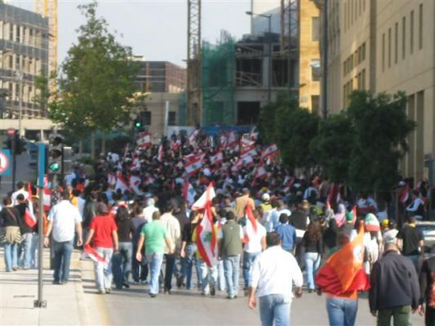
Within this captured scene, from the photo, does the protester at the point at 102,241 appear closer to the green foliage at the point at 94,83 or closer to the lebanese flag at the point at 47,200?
the lebanese flag at the point at 47,200

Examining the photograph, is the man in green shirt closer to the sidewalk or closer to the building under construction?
the sidewalk

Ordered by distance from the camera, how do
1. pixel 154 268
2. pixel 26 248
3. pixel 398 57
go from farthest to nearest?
pixel 398 57 < pixel 26 248 < pixel 154 268

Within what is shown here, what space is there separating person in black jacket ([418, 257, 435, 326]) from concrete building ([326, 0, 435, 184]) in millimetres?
25180

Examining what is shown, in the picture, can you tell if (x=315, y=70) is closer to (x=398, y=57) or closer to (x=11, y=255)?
(x=398, y=57)

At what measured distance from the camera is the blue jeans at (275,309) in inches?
561

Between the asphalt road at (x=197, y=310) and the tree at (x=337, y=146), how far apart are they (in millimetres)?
20337

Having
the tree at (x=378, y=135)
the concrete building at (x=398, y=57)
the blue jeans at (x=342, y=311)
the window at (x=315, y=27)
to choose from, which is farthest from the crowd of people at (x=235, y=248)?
the window at (x=315, y=27)

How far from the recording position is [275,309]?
47.0ft

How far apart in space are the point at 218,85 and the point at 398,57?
7319 centimetres

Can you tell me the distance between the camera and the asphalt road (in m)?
19.2

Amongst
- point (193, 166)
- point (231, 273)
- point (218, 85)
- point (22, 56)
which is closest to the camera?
point (231, 273)

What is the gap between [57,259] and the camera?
77.2ft

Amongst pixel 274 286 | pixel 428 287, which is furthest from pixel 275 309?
pixel 428 287

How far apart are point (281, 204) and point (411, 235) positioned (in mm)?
6463
